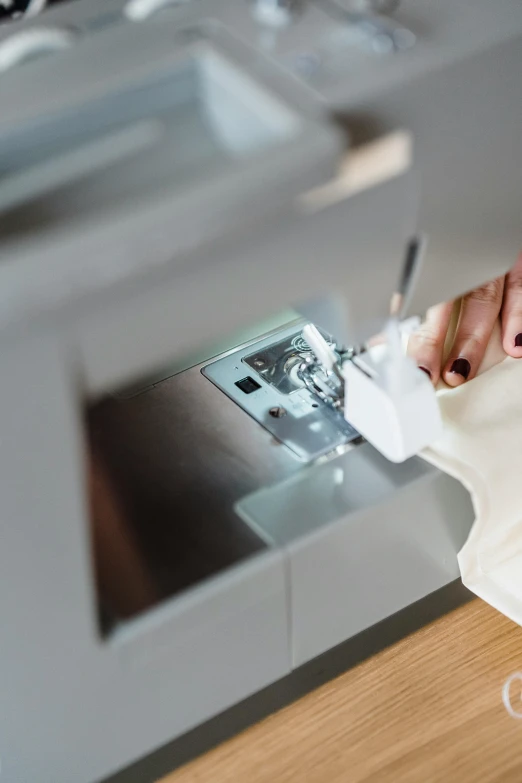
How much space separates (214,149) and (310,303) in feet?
0.38

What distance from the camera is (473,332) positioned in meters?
0.79

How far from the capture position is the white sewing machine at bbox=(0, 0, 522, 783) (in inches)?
17.2

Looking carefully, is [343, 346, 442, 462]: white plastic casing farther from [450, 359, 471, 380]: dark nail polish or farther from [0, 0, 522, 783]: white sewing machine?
[450, 359, 471, 380]: dark nail polish

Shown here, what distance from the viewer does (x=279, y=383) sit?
2.47 feet

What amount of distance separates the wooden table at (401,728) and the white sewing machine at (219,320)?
0.05m

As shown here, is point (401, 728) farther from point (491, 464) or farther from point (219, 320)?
point (219, 320)

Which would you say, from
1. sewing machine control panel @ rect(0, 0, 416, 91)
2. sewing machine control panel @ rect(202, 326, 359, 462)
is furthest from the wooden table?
sewing machine control panel @ rect(0, 0, 416, 91)

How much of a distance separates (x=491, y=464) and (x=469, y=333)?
13 centimetres

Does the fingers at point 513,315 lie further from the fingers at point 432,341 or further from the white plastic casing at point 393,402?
the white plastic casing at point 393,402

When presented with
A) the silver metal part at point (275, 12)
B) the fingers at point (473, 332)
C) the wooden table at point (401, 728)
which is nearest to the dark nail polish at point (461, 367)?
the fingers at point (473, 332)

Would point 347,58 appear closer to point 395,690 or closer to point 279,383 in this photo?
point 279,383

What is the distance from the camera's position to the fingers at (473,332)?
2.52ft

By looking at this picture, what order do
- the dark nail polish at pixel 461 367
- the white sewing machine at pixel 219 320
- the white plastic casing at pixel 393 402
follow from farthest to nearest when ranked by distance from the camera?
the dark nail polish at pixel 461 367, the white plastic casing at pixel 393 402, the white sewing machine at pixel 219 320

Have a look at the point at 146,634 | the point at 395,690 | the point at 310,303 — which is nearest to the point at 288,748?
the point at 395,690
